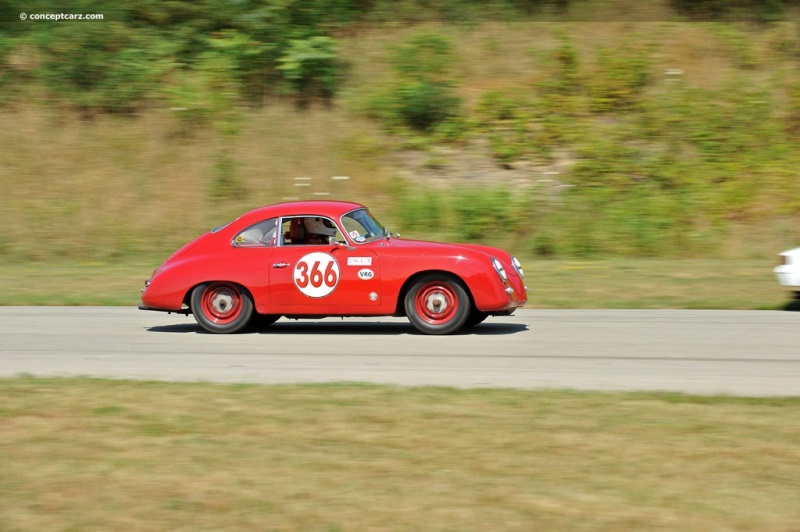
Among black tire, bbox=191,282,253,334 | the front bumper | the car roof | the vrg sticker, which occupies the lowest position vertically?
black tire, bbox=191,282,253,334

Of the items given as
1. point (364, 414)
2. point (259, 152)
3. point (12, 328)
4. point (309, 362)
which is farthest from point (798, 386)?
point (259, 152)

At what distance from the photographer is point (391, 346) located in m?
10.9

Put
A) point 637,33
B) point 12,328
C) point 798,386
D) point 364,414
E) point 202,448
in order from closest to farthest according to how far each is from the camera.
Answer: point 202,448, point 364,414, point 798,386, point 12,328, point 637,33

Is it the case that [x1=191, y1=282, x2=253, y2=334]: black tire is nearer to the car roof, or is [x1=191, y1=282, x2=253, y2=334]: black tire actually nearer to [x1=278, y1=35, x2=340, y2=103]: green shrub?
the car roof

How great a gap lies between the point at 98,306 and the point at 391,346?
598cm

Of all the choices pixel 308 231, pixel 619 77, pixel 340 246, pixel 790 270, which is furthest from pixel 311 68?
pixel 790 270

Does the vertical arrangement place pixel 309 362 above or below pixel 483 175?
below

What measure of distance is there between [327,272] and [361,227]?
76 cm

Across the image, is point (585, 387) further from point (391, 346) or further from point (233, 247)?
point (233, 247)

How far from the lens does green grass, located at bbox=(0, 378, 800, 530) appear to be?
16.9ft

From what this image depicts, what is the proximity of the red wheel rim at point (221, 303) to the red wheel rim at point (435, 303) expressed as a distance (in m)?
2.08

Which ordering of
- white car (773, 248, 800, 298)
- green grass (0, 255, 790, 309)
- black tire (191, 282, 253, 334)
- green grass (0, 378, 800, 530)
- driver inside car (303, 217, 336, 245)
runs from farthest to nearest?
1. green grass (0, 255, 790, 309)
2. white car (773, 248, 800, 298)
3. black tire (191, 282, 253, 334)
4. driver inside car (303, 217, 336, 245)
5. green grass (0, 378, 800, 530)

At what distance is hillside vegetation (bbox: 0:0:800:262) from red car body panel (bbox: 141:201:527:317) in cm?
940

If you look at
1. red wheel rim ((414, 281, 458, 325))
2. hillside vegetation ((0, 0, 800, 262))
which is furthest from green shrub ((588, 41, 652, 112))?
red wheel rim ((414, 281, 458, 325))
